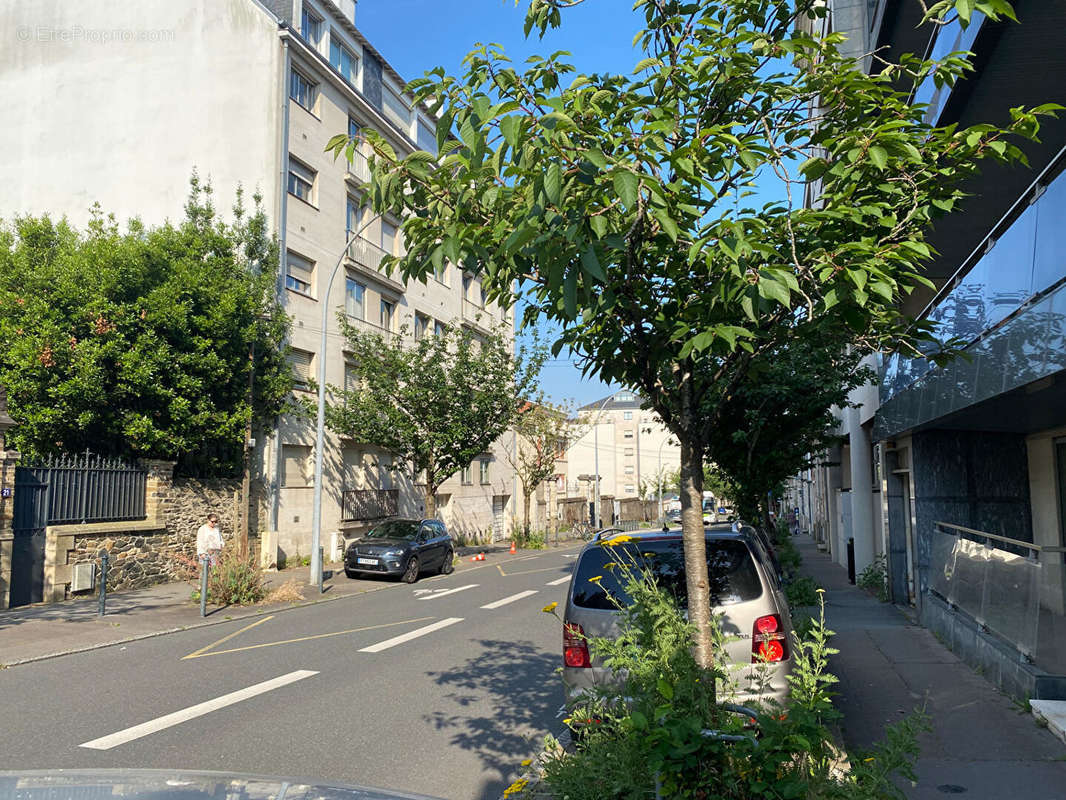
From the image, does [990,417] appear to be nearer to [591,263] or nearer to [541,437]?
[591,263]

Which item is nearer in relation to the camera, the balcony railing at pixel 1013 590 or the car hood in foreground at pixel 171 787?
the car hood in foreground at pixel 171 787

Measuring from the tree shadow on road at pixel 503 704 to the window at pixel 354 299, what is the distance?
19.6 m

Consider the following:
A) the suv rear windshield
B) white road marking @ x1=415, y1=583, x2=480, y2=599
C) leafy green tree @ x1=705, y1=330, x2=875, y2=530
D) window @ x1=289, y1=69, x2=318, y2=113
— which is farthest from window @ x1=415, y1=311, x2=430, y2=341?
the suv rear windshield

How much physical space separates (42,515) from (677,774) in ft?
50.7

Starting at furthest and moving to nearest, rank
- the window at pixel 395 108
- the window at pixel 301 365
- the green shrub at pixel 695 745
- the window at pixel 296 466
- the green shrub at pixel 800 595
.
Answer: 1. the window at pixel 395 108
2. the window at pixel 301 365
3. the window at pixel 296 466
4. the green shrub at pixel 800 595
5. the green shrub at pixel 695 745

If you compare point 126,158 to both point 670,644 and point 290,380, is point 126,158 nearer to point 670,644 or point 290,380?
point 290,380

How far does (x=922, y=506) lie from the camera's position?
11750mm

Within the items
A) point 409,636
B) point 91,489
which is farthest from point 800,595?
point 91,489

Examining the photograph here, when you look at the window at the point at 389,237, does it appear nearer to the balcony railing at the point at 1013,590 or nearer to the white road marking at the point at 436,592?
the white road marking at the point at 436,592

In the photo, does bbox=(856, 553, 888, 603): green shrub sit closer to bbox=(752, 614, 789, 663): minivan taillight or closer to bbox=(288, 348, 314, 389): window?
bbox=(752, 614, 789, 663): minivan taillight

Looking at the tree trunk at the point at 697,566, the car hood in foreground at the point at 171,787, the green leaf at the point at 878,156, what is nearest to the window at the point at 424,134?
the tree trunk at the point at 697,566

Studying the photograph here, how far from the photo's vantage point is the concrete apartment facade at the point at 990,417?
677cm

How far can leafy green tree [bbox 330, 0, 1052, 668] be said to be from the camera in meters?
3.40

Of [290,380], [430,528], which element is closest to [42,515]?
[290,380]
